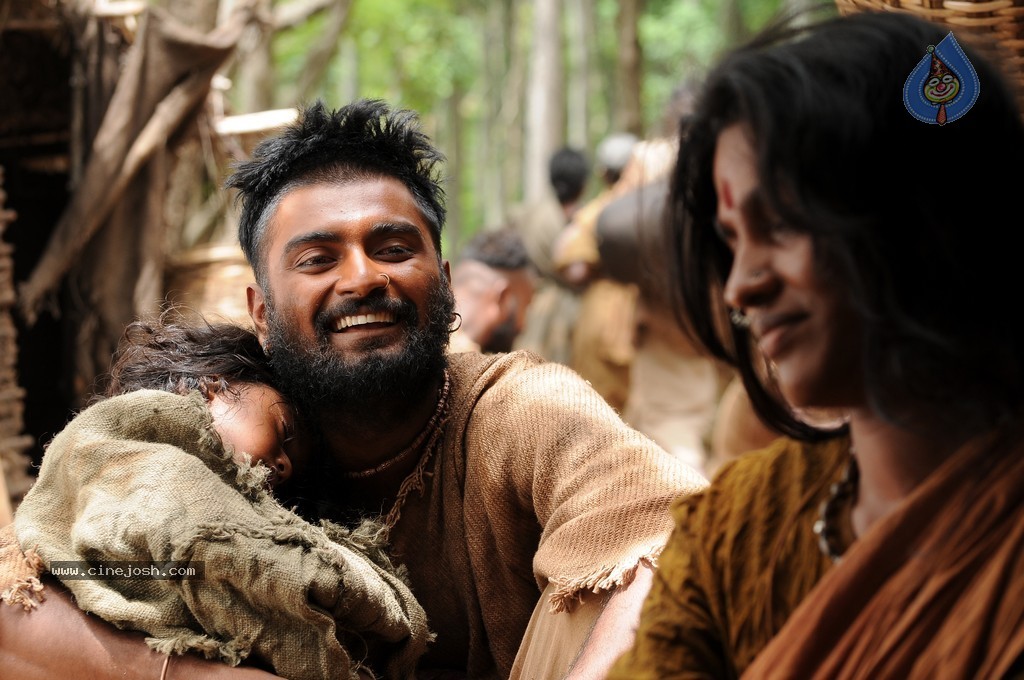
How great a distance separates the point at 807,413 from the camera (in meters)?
1.96

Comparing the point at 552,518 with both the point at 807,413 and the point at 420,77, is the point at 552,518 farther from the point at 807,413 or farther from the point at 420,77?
the point at 420,77

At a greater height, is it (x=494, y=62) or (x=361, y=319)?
(x=494, y=62)

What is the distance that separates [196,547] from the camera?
2.41 metres

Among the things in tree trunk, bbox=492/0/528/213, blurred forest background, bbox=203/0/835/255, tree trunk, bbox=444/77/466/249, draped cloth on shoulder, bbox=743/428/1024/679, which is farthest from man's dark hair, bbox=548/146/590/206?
tree trunk, bbox=444/77/466/249

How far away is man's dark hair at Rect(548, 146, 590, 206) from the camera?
30.0 ft

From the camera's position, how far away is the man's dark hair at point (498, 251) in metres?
6.57

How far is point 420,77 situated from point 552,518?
1886 centimetres

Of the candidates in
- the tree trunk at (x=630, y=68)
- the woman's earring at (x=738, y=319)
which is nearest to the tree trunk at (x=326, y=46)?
the tree trunk at (x=630, y=68)

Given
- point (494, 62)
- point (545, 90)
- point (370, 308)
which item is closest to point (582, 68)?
point (545, 90)

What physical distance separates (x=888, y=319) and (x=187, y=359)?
74.8 inches

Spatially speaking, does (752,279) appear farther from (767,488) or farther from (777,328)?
(767,488)

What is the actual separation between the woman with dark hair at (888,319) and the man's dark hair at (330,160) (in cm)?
157

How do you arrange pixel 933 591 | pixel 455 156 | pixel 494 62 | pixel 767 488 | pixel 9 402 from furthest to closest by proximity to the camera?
pixel 455 156 → pixel 494 62 → pixel 9 402 → pixel 767 488 → pixel 933 591

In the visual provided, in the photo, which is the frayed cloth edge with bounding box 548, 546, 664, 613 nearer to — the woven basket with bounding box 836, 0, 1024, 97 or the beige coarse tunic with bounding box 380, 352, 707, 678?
the beige coarse tunic with bounding box 380, 352, 707, 678
